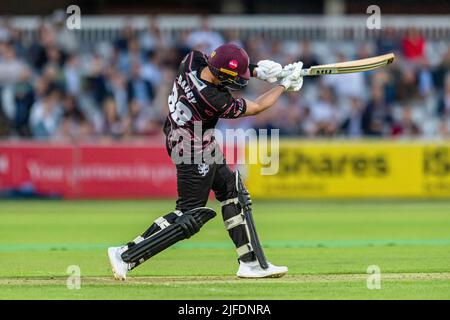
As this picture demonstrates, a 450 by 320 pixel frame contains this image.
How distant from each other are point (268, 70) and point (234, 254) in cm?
296

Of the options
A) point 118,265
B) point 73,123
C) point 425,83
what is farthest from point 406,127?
point 118,265

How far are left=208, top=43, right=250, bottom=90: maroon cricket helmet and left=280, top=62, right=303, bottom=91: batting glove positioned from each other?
509 mm

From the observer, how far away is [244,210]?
10031 mm

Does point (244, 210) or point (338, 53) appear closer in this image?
point (244, 210)

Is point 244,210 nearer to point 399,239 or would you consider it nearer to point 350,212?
point 399,239

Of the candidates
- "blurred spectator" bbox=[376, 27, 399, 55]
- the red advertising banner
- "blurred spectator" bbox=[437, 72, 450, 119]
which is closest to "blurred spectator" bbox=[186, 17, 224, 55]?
the red advertising banner

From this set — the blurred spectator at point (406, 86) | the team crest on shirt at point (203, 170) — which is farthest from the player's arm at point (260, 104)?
the blurred spectator at point (406, 86)

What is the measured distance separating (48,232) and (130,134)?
673 centimetres

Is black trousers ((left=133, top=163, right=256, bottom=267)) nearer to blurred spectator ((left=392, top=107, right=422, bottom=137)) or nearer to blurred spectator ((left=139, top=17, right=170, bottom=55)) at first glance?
blurred spectator ((left=392, top=107, right=422, bottom=137))

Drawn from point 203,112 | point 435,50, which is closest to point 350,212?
point 435,50

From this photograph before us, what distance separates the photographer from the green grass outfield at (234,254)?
8.99m

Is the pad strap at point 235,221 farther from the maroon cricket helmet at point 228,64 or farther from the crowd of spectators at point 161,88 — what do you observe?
the crowd of spectators at point 161,88

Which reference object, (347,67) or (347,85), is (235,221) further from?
(347,85)

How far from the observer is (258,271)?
32.7 feet
